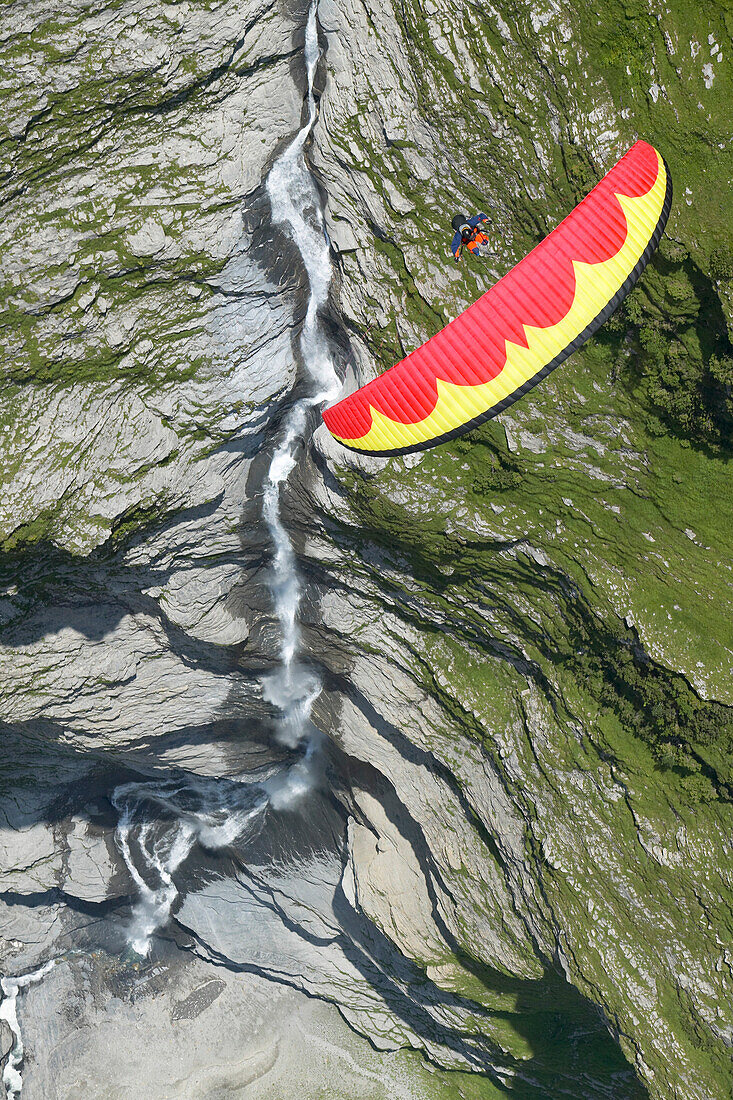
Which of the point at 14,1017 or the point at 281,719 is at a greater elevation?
the point at 281,719

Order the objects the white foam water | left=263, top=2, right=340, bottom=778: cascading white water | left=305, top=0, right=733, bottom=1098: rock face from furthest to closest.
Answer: the white foam water → left=263, top=2, right=340, bottom=778: cascading white water → left=305, top=0, right=733, bottom=1098: rock face

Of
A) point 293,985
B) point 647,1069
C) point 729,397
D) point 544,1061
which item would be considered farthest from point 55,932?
point 729,397

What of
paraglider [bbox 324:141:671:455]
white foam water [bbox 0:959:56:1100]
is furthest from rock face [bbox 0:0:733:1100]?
white foam water [bbox 0:959:56:1100]

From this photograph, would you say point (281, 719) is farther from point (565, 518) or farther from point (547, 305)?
point (547, 305)

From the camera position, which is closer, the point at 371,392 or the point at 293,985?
the point at 371,392

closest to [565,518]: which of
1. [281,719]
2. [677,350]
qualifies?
[677,350]

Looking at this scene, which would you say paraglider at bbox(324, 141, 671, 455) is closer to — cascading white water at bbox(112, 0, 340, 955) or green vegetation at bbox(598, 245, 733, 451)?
green vegetation at bbox(598, 245, 733, 451)

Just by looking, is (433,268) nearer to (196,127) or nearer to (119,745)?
(196,127)
